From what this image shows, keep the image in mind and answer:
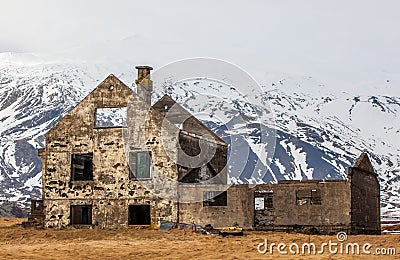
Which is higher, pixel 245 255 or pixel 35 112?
pixel 35 112

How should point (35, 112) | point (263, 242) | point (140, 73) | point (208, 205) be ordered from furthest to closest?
point (35, 112) < point (140, 73) < point (208, 205) < point (263, 242)

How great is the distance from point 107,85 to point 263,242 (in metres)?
13.9

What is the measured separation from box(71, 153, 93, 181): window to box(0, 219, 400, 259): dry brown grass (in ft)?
11.5

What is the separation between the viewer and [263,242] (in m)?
28.1

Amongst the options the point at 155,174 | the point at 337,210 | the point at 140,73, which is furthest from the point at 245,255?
the point at 140,73

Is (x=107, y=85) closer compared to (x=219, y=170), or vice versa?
(x=107, y=85)

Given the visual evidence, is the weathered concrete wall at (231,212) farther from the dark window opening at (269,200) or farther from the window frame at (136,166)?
the window frame at (136,166)

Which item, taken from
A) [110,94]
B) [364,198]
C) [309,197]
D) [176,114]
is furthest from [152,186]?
[364,198]

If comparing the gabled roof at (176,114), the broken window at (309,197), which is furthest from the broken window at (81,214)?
the broken window at (309,197)

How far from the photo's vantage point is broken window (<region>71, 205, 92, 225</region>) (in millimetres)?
38344

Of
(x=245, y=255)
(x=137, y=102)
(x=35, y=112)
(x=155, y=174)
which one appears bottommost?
(x=245, y=255)

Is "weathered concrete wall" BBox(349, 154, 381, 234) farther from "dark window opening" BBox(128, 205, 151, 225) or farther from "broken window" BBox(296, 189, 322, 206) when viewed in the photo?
"dark window opening" BBox(128, 205, 151, 225)

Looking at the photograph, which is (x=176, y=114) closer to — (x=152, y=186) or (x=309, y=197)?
(x=152, y=186)

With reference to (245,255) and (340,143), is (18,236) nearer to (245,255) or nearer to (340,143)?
(245,255)
